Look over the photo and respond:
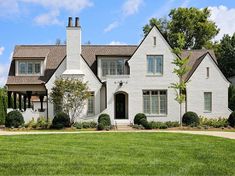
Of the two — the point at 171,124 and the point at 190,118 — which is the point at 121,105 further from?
the point at 190,118

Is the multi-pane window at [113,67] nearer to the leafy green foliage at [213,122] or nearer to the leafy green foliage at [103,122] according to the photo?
the leafy green foliage at [103,122]

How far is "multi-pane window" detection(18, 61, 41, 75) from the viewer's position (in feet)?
121

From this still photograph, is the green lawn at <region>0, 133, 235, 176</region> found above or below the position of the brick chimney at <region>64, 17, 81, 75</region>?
below

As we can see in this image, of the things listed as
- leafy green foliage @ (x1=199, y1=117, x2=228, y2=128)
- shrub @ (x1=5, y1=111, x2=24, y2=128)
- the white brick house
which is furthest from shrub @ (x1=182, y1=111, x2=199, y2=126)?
shrub @ (x1=5, y1=111, x2=24, y2=128)

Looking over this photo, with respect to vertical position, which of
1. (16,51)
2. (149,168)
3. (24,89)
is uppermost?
(16,51)

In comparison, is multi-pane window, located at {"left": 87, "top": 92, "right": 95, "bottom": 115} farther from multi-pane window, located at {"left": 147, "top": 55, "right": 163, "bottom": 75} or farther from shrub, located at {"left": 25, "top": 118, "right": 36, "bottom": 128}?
multi-pane window, located at {"left": 147, "top": 55, "right": 163, "bottom": 75}

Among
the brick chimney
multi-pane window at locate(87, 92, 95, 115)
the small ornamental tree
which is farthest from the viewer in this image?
the brick chimney

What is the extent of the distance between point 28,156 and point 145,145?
5442 millimetres

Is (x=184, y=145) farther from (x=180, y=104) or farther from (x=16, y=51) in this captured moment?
(x=16, y=51)

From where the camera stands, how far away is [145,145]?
17219 millimetres

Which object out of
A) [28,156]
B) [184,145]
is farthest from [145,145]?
[28,156]

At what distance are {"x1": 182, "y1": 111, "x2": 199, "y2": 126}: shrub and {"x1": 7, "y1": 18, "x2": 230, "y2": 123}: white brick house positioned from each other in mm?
1546

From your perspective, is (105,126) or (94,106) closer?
(105,126)

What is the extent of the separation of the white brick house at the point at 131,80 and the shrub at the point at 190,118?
1.55m
